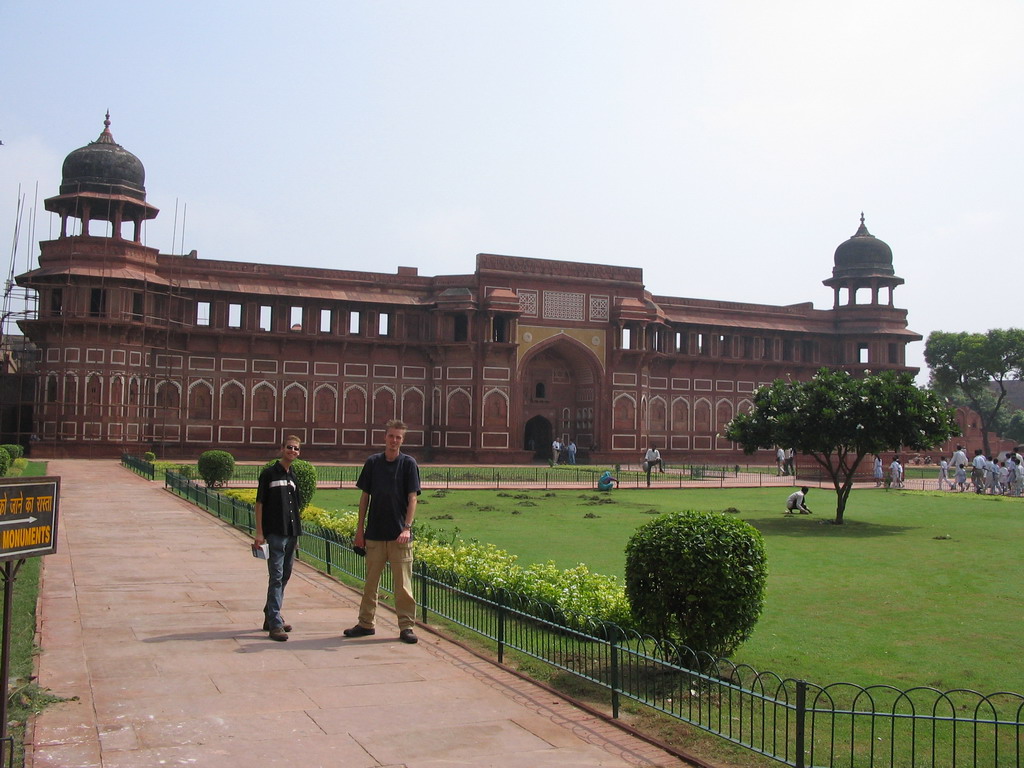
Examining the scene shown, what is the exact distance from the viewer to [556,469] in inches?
1260

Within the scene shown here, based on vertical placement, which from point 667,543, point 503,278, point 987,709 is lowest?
point 987,709

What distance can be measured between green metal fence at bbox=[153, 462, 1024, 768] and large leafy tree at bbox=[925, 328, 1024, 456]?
4932 cm

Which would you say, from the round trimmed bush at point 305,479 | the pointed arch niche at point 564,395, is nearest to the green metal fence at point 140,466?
the round trimmed bush at point 305,479

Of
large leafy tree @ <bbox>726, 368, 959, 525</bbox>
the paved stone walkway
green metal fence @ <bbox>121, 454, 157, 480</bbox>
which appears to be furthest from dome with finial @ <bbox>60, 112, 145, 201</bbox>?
the paved stone walkway

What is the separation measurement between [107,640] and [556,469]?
25637mm

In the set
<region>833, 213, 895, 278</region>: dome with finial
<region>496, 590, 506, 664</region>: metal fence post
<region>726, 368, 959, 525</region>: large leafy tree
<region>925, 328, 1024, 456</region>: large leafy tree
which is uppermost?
<region>833, 213, 895, 278</region>: dome with finial

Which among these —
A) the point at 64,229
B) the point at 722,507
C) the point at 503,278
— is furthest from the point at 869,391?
the point at 64,229

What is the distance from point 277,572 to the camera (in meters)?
7.24

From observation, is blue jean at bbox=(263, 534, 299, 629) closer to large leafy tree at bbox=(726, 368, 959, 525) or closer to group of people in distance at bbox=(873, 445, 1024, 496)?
large leafy tree at bbox=(726, 368, 959, 525)

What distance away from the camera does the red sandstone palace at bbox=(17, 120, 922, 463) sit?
33812 mm

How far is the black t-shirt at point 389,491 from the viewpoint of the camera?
7.21m

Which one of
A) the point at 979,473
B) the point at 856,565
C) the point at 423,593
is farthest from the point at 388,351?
the point at 423,593

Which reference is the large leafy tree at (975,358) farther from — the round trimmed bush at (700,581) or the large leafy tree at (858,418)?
the round trimmed bush at (700,581)

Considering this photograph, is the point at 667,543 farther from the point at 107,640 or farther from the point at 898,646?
the point at 107,640
